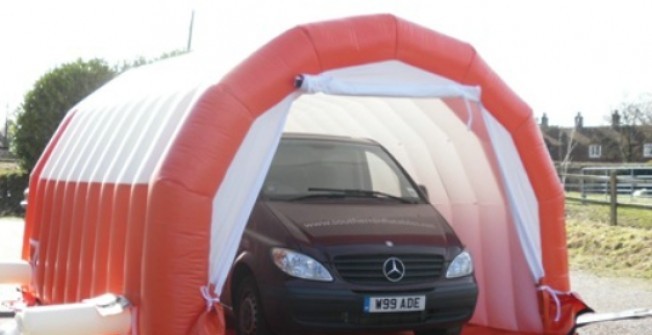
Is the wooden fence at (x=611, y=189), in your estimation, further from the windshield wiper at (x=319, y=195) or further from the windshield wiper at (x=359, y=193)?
the windshield wiper at (x=319, y=195)

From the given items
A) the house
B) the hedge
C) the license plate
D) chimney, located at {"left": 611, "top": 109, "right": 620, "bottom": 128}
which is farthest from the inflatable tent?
chimney, located at {"left": 611, "top": 109, "right": 620, "bottom": 128}

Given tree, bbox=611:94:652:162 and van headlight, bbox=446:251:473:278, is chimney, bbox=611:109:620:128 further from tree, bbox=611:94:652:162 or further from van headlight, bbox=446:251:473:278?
van headlight, bbox=446:251:473:278

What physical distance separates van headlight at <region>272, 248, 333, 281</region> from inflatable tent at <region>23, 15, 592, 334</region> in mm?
434

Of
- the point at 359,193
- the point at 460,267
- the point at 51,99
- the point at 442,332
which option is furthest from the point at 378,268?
the point at 51,99

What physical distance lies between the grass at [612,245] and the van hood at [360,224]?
6801 mm

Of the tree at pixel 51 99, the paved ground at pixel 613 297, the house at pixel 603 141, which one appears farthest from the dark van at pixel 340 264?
the house at pixel 603 141

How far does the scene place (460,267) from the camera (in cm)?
732

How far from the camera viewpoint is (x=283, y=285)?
21.5 ft

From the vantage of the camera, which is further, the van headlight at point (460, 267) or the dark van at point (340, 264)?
the van headlight at point (460, 267)

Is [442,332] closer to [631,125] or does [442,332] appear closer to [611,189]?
[611,189]

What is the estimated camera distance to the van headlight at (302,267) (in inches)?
259

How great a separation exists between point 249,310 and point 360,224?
3.98 ft

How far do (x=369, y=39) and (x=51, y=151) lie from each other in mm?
5400

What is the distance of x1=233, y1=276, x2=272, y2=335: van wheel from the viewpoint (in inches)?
267
